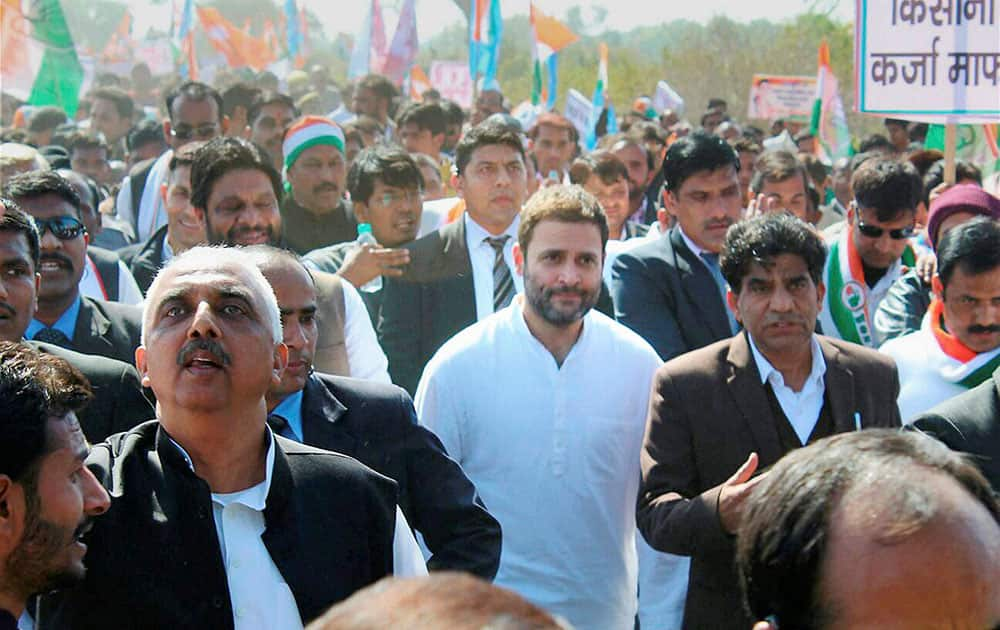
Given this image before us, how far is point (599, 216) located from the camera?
15.7 feet

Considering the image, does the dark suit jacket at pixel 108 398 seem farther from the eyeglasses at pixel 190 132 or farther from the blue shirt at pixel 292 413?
the eyeglasses at pixel 190 132

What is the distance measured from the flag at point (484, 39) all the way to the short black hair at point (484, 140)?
942cm

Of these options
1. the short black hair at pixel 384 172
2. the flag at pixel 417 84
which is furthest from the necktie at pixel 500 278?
the flag at pixel 417 84

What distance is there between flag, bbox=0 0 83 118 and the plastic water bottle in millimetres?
6443

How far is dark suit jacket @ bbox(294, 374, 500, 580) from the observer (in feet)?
10.8

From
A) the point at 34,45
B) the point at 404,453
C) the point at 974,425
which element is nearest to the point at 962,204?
the point at 974,425

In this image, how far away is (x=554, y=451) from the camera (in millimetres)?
4352

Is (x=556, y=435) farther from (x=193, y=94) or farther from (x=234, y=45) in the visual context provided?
(x=234, y=45)

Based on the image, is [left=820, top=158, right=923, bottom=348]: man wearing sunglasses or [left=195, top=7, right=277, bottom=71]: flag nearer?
[left=820, top=158, right=923, bottom=348]: man wearing sunglasses

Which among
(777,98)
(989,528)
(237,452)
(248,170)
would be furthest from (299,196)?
(777,98)

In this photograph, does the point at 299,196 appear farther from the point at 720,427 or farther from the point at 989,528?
the point at 989,528

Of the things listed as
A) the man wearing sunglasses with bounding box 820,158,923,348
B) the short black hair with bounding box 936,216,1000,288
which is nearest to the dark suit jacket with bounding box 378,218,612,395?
the man wearing sunglasses with bounding box 820,158,923,348

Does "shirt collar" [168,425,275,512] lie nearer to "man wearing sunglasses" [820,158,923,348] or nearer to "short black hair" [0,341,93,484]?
"short black hair" [0,341,93,484]

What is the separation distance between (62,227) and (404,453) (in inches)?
76.7
